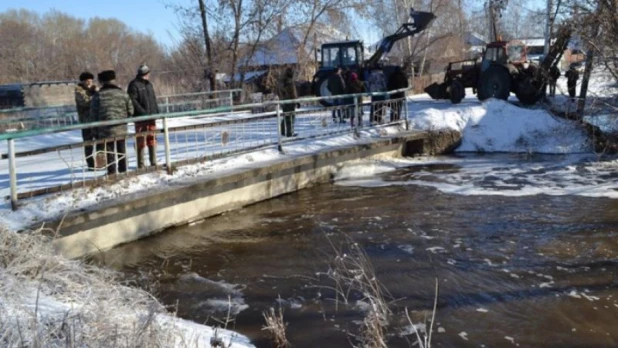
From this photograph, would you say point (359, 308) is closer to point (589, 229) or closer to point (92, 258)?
point (92, 258)

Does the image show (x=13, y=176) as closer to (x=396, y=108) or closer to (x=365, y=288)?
(x=365, y=288)

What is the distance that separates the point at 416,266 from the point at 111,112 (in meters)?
4.68

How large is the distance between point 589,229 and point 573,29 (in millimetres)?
7269

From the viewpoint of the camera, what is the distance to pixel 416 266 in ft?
21.7

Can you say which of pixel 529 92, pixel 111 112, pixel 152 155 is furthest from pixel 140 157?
pixel 529 92

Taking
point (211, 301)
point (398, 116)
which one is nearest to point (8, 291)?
point (211, 301)

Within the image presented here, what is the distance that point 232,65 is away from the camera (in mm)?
20953

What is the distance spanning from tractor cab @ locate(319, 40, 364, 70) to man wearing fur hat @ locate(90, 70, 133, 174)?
1262 cm

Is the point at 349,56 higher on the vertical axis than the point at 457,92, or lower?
higher

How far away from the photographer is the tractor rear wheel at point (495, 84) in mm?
17766

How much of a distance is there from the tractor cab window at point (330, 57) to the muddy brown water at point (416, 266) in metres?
10.9

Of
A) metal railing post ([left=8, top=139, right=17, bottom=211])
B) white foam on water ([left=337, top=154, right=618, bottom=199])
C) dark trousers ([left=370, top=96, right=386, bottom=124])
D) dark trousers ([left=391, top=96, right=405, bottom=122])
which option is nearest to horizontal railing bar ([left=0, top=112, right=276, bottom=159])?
metal railing post ([left=8, top=139, right=17, bottom=211])

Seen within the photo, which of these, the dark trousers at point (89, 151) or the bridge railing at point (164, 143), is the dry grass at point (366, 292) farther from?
the dark trousers at point (89, 151)

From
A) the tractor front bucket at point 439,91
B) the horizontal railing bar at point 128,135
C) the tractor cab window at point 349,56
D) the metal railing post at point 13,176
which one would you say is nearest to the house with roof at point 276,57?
the tractor cab window at point 349,56
